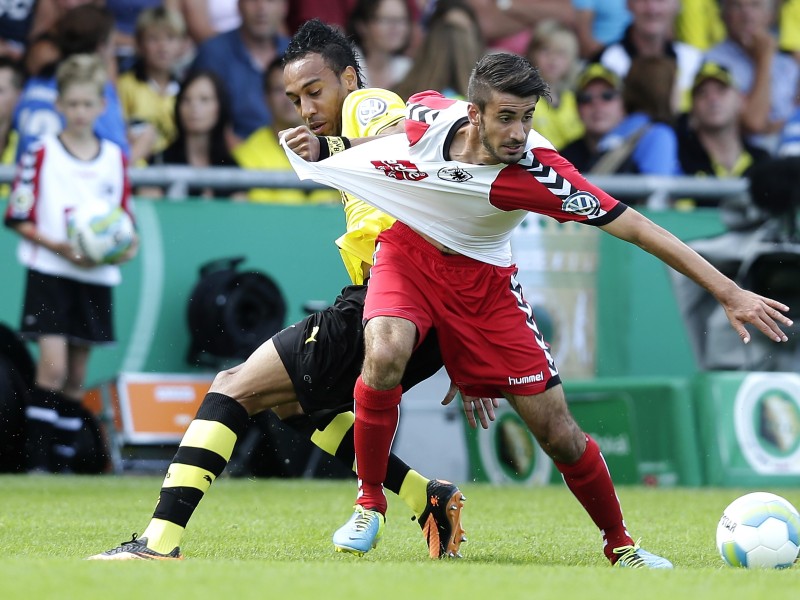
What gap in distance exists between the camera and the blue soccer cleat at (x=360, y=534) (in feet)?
18.6

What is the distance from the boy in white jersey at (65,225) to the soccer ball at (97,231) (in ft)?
0.26

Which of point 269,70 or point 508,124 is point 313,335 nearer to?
point 508,124

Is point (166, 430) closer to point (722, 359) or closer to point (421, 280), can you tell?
point (722, 359)

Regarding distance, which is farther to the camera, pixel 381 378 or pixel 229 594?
pixel 381 378

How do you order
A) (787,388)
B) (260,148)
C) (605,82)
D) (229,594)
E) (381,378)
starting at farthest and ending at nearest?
1. (605,82)
2. (260,148)
3. (787,388)
4. (381,378)
5. (229,594)

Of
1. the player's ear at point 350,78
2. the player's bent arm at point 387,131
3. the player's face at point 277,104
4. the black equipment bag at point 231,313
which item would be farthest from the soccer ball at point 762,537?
the player's face at point 277,104

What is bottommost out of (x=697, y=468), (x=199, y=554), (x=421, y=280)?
(x=697, y=468)

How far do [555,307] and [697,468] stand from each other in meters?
1.99

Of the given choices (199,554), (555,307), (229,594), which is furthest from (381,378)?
(555,307)

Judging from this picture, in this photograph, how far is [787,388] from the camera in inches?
414

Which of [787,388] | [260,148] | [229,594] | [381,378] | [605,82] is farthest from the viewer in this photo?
[605,82]

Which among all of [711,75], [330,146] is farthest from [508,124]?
[711,75]

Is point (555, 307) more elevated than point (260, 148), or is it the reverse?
point (260, 148)

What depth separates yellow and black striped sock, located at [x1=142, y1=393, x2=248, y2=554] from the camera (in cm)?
525
